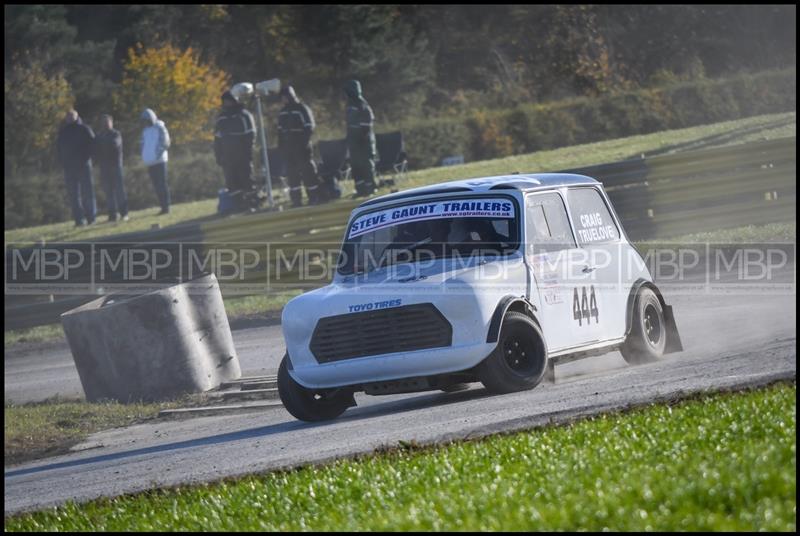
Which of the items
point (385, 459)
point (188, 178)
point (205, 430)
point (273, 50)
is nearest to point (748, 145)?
point (205, 430)

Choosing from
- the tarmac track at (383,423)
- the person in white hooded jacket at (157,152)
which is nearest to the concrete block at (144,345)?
the tarmac track at (383,423)

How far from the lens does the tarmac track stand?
8.08m

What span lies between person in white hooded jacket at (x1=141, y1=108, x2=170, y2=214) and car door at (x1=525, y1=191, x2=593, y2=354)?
1704cm

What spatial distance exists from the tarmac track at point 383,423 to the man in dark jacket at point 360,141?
13.2 metres

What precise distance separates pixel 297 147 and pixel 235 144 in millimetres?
1220

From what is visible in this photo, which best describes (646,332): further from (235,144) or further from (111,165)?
(111,165)

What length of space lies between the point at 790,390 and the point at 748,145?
607 inches

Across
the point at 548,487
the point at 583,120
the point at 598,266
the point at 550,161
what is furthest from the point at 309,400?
the point at 583,120

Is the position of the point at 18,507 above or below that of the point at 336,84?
below

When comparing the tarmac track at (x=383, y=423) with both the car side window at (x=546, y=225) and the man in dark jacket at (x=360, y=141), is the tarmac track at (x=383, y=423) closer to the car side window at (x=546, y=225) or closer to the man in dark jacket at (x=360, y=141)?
the car side window at (x=546, y=225)

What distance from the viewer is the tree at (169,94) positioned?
4997 centimetres

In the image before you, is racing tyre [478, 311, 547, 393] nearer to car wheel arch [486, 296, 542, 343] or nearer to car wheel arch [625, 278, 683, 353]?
car wheel arch [486, 296, 542, 343]

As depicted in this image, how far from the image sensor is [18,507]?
7723mm

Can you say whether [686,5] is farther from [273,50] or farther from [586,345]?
[586,345]
